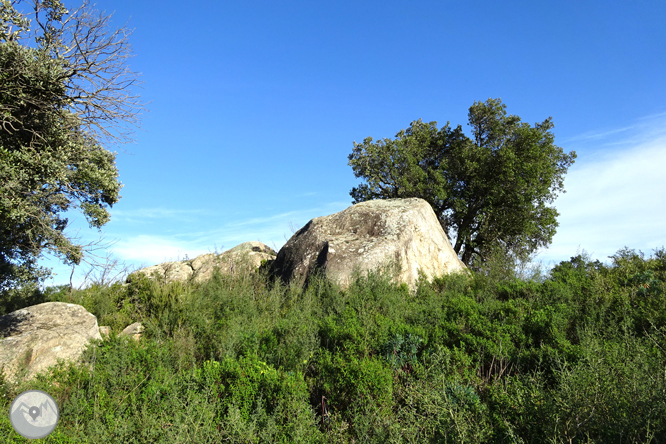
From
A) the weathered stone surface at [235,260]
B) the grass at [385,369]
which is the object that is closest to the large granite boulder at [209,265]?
the weathered stone surface at [235,260]

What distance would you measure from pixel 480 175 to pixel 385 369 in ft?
57.2

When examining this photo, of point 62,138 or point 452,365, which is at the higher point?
point 62,138

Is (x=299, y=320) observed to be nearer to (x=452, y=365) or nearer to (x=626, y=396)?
(x=452, y=365)

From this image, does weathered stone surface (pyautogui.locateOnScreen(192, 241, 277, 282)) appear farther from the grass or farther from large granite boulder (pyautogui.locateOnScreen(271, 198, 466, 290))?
the grass

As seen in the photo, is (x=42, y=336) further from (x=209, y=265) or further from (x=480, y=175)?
(x=480, y=175)

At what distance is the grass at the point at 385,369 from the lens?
4090 millimetres

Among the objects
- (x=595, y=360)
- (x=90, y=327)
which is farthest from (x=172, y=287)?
(x=595, y=360)

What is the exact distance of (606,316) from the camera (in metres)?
7.18

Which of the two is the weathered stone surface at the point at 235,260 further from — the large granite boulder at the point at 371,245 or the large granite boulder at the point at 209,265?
the large granite boulder at the point at 371,245

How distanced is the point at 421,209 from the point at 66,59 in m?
9.73

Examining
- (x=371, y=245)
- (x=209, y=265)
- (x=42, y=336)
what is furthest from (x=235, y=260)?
(x=42, y=336)

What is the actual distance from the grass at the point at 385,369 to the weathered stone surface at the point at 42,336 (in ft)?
3.04

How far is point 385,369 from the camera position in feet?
17.4

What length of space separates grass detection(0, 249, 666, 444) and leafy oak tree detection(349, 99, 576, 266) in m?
10.6
